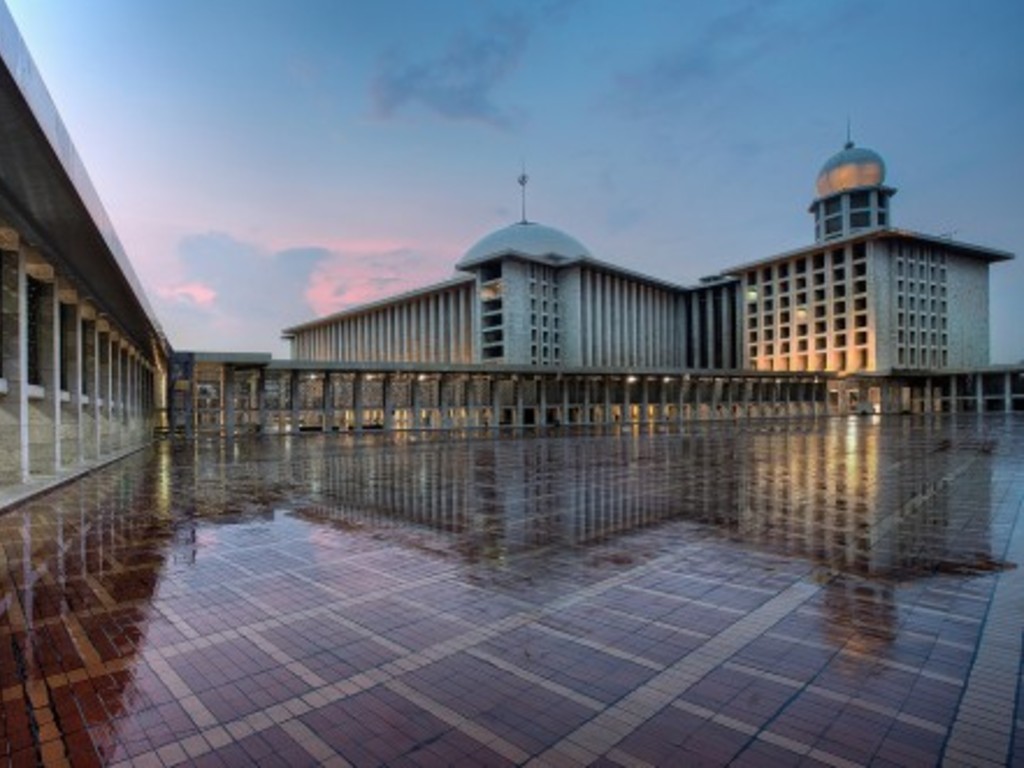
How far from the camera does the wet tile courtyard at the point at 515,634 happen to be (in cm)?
331

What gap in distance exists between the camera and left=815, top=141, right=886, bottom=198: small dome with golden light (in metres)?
88.7

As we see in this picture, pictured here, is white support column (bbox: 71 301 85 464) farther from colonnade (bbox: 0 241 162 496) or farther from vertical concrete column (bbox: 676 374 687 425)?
vertical concrete column (bbox: 676 374 687 425)

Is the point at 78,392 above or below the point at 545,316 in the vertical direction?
below

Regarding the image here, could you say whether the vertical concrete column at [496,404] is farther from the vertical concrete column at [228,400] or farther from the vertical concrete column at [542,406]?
the vertical concrete column at [228,400]

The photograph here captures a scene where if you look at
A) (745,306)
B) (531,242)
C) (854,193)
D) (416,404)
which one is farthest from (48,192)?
(854,193)

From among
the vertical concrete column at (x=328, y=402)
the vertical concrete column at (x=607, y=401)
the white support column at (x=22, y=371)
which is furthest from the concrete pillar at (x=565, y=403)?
the white support column at (x=22, y=371)

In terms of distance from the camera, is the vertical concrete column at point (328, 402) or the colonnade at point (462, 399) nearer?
the colonnade at point (462, 399)

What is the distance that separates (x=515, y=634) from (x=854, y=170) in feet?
336

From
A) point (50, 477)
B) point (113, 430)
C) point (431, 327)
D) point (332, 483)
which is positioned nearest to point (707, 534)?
point (332, 483)

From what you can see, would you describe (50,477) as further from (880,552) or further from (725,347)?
(725,347)

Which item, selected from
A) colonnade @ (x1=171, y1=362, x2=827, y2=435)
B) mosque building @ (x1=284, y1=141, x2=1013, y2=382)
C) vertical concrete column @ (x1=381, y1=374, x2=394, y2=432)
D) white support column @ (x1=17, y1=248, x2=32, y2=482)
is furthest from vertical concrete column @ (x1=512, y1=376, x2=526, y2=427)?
white support column @ (x1=17, y1=248, x2=32, y2=482)

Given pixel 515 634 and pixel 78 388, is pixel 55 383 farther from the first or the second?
pixel 515 634

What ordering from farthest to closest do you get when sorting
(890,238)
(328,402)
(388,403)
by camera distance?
(890,238) → (388,403) → (328,402)

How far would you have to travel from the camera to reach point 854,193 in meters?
89.6
